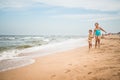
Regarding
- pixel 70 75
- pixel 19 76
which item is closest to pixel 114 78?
pixel 70 75

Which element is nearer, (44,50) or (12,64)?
(12,64)

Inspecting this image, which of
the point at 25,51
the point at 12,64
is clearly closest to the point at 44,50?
the point at 25,51

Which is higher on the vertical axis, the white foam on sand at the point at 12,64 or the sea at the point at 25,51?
the white foam on sand at the point at 12,64

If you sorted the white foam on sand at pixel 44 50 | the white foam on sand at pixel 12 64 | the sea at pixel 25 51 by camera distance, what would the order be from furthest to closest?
the white foam on sand at pixel 44 50, the sea at pixel 25 51, the white foam on sand at pixel 12 64

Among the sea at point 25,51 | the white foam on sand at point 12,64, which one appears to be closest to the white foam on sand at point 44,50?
the sea at point 25,51

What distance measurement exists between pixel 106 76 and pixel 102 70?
47 centimetres

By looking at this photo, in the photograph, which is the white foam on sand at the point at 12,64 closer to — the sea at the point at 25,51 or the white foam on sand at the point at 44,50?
the sea at the point at 25,51

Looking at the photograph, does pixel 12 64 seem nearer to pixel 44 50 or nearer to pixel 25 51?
pixel 44 50

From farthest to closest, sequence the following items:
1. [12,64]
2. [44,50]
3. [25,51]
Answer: [25,51]
[44,50]
[12,64]

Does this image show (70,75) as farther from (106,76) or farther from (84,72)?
(106,76)

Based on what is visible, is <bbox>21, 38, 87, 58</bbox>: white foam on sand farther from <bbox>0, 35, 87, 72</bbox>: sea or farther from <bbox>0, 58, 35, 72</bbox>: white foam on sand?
<bbox>0, 58, 35, 72</bbox>: white foam on sand

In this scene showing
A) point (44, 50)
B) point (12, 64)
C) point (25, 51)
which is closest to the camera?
point (12, 64)

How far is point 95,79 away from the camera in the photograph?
382 cm

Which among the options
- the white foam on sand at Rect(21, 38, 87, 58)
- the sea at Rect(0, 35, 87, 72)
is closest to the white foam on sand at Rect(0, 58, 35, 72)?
the sea at Rect(0, 35, 87, 72)
